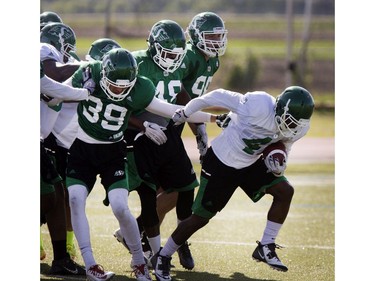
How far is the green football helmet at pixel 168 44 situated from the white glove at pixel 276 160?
2.32 ft

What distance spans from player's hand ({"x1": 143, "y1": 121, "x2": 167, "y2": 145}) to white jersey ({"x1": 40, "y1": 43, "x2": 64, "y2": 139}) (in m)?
0.52

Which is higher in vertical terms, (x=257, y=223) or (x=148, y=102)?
(x=148, y=102)

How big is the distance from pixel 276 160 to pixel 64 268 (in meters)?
1.15

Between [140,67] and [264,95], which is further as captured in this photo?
[140,67]

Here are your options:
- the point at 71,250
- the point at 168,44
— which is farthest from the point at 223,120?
the point at 71,250

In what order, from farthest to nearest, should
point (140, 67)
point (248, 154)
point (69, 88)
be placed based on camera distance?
point (140, 67)
point (248, 154)
point (69, 88)

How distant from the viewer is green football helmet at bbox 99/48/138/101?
408cm

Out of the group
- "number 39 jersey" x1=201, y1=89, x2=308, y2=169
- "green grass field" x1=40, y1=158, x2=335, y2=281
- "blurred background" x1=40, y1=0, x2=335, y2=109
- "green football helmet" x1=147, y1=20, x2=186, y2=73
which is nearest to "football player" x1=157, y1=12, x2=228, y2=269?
"green football helmet" x1=147, y1=20, x2=186, y2=73
